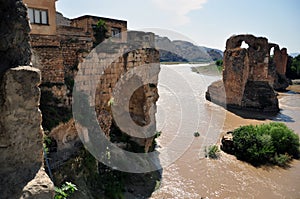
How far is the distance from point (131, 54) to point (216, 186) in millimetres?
6918

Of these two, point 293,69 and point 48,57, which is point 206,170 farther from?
point 293,69

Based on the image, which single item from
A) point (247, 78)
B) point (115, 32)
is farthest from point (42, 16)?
point (247, 78)

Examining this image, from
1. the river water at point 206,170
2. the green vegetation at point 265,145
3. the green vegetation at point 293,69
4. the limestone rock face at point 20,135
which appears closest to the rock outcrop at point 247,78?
the river water at point 206,170

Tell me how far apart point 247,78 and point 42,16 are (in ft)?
72.5

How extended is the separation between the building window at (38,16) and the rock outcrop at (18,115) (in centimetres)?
524

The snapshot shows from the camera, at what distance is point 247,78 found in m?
25.8

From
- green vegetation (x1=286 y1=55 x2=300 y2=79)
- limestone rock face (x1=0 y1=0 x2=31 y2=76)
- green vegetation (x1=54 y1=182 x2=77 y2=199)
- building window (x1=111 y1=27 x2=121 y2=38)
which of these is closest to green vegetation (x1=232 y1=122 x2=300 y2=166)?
building window (x1=111 y1=27 x2=121 y2=38)

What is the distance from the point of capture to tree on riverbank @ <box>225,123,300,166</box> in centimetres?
1371

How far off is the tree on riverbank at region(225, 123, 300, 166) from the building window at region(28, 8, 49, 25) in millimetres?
11757

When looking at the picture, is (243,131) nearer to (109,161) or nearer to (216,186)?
(216,186)

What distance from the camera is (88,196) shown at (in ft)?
23.3

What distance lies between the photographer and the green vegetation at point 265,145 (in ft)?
45.0

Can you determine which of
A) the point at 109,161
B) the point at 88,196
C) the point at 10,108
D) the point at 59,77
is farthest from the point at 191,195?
the point at 10,108

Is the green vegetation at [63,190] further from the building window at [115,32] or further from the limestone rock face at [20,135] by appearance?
the building window at [115,32]
